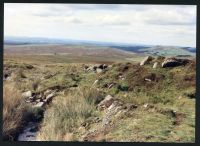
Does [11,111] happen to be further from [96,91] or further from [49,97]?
[96,91]

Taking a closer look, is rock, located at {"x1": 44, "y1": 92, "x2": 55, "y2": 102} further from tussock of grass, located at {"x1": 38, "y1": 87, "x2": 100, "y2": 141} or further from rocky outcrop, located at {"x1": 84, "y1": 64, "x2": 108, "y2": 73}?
rocky outcrop, located at {"x1": 84, "y1": 64, "x2": 108, "y2": 73}

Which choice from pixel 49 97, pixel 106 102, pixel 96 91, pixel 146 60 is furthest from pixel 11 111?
pixel 146 60

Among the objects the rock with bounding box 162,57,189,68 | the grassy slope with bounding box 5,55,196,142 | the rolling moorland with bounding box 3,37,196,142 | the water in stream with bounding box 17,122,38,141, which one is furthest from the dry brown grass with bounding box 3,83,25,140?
the rock with bounding box 162,57,189,68

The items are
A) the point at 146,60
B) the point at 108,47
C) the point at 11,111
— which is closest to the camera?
the point at 11,111

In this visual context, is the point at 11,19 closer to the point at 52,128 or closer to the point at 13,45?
the point at 13,45

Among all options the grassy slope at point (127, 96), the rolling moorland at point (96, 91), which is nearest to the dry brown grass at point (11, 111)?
the rolling moorland at point (96, 91)

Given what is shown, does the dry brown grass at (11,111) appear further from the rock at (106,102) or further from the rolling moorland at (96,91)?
the rock at (106,102)
